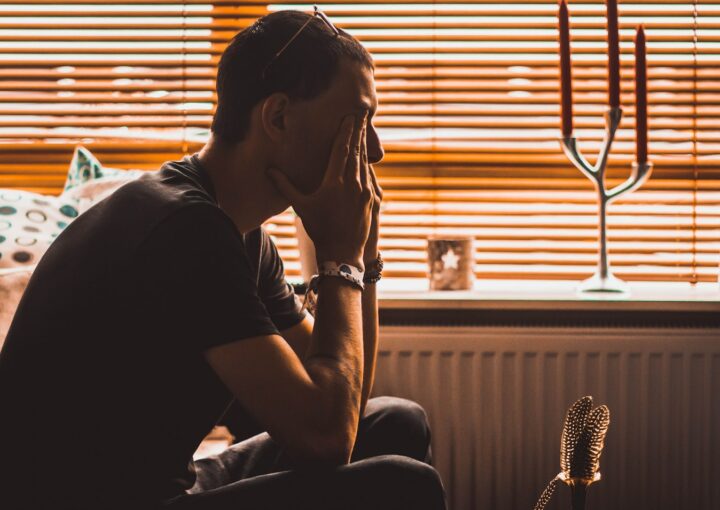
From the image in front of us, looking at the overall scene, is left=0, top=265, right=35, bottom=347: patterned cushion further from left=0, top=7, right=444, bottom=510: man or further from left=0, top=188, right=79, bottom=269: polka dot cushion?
left=0, top=7, right=444, bottom=510: man

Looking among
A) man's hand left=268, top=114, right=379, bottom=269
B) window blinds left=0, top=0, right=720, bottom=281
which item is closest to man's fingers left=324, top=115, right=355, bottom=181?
man's hand left=268, top=114, right=379, bottom=269

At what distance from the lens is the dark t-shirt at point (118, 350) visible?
87cm

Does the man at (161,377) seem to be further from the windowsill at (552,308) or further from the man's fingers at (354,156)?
the windowsill at (552,308)

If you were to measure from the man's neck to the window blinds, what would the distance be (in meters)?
0.81

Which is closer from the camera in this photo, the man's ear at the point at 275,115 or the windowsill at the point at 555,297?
the man's ear at the point at 275,115

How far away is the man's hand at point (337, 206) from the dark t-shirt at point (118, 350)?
175mm

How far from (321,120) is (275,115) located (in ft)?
0.21

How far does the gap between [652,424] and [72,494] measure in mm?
1310

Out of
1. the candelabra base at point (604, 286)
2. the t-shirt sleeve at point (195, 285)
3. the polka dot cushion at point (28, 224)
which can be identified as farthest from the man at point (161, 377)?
the candelabra base at point (604, 286)

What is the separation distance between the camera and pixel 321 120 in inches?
41.7

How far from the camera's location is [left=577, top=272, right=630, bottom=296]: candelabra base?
5.68 feet

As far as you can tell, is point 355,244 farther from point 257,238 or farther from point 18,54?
point 18,54

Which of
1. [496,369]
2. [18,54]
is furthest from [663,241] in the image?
[18,54]

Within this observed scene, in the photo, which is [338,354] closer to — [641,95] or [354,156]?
[354,156]
